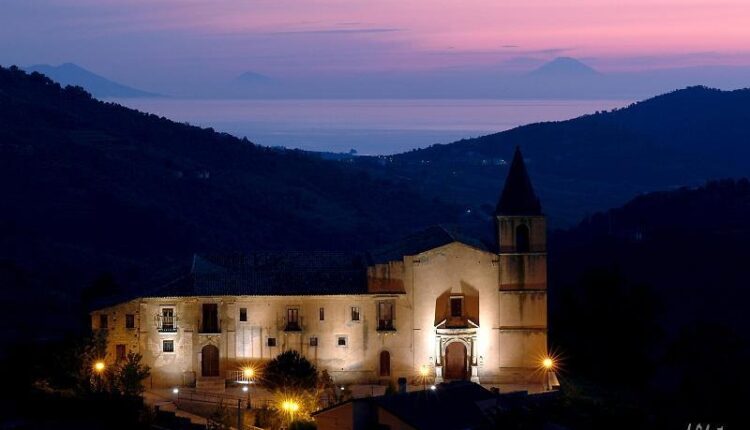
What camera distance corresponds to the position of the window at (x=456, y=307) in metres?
46.9

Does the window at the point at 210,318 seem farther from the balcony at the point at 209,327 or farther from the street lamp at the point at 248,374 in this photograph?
the street lamp at the point at 248,374

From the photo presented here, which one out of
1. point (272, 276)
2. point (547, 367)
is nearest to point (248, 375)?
point (272, 276)

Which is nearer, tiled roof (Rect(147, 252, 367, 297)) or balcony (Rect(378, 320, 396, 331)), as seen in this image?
tiled roof (Rect(147, 252, 367, 297))

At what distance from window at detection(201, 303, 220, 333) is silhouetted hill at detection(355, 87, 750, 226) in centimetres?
9356

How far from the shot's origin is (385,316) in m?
46.8

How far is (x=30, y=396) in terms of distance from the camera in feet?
148

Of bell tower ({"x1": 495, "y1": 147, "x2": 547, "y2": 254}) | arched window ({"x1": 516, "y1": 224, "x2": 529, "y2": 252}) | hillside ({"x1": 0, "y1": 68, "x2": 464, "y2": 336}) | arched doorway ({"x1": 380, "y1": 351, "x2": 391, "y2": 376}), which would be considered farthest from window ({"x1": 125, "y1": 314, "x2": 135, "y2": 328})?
hillside ({"x1": 0, "y1": 68, "x2": 464, "y2": 336})

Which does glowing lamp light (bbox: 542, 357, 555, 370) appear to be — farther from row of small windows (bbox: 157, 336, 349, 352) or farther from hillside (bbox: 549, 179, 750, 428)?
row of small windows (bbox: 157, 336, 349, 352)

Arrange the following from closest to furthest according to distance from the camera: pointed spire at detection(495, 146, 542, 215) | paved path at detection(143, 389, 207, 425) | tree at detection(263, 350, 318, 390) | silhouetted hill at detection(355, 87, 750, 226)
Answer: paved path at detection(143, 389, 207, 425), tree at detection(263, 350, 318, 390), pointed spire at detection(495, 146, 542, 215), silhouetted hill at detection(355, 87, 750, 226)

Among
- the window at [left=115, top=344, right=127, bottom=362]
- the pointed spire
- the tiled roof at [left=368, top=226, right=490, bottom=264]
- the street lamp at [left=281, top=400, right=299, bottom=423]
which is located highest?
the pointed spire

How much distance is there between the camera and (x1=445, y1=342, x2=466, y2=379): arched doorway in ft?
155

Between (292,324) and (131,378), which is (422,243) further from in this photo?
(131,378)

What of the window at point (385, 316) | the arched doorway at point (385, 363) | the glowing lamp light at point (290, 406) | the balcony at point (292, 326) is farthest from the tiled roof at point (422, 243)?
the glowing lamp light at point (290, 406)

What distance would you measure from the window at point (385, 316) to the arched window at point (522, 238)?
15.4 feet
